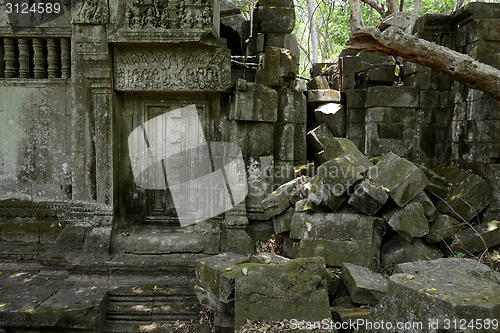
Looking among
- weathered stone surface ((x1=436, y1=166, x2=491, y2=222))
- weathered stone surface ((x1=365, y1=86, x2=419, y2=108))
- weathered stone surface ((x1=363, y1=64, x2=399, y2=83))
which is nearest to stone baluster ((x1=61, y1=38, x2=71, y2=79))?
weathered stone surface ((x1=365, y1=86, x2=419, y2=108))

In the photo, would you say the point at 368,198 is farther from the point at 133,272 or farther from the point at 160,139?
the point at 133,272

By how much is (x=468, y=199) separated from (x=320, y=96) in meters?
3.06

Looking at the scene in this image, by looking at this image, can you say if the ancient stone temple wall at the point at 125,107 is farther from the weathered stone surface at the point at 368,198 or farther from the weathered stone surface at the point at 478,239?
the weathered stone surface at the point at 478,239

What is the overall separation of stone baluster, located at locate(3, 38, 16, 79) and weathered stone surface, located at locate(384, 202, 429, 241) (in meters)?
5.98

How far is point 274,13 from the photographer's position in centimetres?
575

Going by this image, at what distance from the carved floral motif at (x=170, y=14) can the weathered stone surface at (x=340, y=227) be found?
307 cm

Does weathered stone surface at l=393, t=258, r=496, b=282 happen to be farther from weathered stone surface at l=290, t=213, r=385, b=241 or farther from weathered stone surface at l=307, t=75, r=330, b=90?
weathered stone surface at l=307, t=75, r=330, b=90

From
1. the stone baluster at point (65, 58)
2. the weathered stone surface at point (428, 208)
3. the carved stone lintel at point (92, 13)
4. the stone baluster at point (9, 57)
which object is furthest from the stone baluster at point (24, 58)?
the weathered stone surface at point (428, 208)

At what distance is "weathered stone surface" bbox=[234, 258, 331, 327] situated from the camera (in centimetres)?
338

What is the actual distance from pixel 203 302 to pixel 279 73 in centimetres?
345

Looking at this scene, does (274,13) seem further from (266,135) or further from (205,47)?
(266,135)

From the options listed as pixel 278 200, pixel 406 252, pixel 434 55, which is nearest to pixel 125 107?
pixel 278 200

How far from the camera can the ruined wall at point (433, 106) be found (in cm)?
553

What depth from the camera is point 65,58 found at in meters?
5.36
